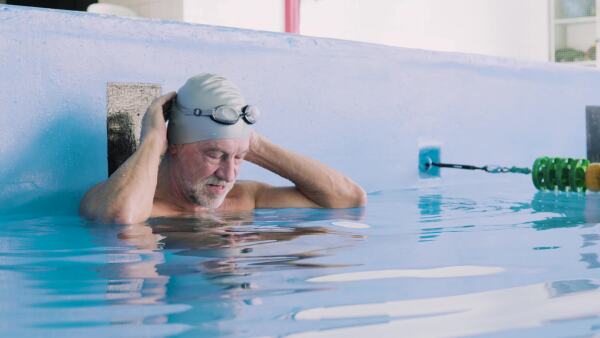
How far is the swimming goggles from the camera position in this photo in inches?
122

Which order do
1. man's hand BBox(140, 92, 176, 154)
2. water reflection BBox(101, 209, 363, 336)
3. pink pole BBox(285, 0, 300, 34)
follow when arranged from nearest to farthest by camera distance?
1. water reflection BBox(101, 209, 363, 336)
2. man's hand BBox(140, 92, 176, 154)
3. pink pole BBox(285, 0, 300, 34)

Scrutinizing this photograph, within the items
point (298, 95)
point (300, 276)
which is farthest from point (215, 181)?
point (300, 276)

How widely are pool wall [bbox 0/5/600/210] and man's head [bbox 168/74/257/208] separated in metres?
0.32

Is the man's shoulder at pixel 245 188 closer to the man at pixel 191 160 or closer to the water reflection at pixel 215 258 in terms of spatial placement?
the man at pixel 191 160

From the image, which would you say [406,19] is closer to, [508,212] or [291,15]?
[291,15]

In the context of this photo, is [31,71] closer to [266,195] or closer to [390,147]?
[266,195]

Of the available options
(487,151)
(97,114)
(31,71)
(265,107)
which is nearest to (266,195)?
(265,107)

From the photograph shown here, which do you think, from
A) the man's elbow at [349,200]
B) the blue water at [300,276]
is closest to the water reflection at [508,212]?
the blue water at [300,276]

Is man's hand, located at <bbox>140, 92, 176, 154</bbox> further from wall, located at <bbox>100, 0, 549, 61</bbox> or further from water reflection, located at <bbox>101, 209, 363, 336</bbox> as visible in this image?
wall, located at <bbox>100, 0, 549, 61</bbox>

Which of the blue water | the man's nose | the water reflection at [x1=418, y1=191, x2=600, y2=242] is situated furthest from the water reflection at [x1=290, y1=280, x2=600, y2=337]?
the man's nose

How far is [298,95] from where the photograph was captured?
4086 mm

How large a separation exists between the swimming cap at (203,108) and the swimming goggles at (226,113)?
0.04ft

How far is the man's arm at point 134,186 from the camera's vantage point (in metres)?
2.91

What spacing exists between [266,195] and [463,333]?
7.28 feet
